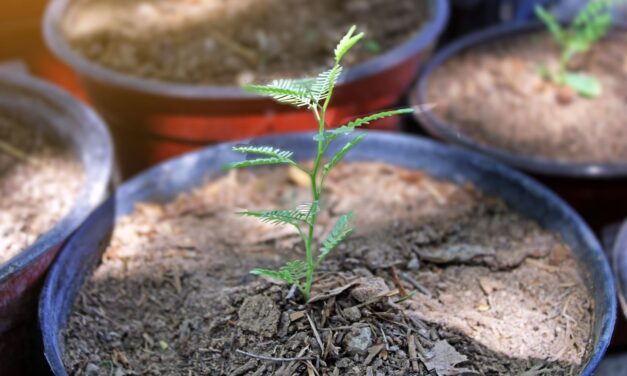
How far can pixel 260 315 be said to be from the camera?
128 cm

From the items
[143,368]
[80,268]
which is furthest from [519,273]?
[80,268]

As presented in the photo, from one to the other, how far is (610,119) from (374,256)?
47.7 inches

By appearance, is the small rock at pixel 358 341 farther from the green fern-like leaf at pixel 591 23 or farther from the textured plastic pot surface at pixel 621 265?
the green fern-like leaf at pixel 591 23

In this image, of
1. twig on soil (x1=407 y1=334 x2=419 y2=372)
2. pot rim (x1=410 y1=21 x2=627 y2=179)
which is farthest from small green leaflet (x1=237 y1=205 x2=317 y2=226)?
pot rim (x1=410 y1=21 x2=627 y2=179)

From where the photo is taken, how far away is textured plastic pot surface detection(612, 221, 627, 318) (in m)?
1.53

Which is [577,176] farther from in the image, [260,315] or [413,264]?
[260,315]

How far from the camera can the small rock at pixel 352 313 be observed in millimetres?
1254

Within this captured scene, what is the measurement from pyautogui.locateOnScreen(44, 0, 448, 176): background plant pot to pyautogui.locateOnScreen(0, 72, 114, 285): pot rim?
0.63ft

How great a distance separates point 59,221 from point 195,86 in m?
0.68

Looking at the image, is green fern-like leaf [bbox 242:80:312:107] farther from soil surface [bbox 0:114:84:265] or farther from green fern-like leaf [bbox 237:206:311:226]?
soil surface [bbox 0:114:84:265]

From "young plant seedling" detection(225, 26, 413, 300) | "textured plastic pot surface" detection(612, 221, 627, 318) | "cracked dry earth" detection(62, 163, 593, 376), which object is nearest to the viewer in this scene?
"young plant seedling" detection(225, 26, 413, 300)

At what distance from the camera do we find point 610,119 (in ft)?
7.45

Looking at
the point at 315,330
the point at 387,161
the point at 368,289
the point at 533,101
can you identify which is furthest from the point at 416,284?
the point at 533,101

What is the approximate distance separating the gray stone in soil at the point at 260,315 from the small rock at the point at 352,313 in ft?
0.41
